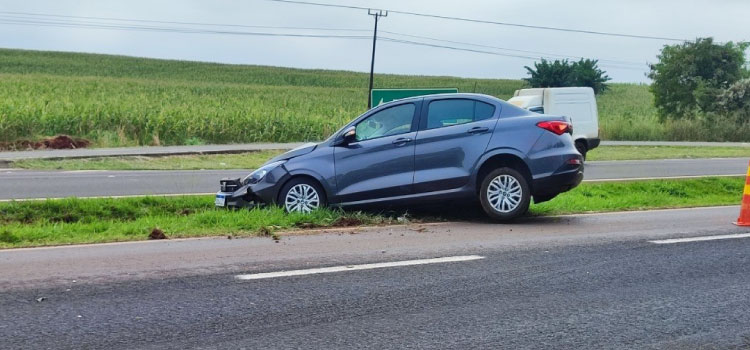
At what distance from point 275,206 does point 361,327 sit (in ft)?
17.5

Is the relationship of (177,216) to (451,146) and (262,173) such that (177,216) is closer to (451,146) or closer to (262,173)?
(262,173)

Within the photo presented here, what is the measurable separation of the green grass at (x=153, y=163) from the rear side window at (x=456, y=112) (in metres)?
→ 12.7

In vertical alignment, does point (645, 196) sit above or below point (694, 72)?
below

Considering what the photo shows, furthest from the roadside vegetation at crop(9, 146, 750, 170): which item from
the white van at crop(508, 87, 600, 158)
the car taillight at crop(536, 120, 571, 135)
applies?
Answer: the car taillight at crop(536, 120, 571, 135)

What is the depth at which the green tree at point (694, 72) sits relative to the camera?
4822cm

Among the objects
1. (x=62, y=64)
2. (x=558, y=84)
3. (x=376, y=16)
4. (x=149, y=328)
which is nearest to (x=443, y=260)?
(x=149, y=328)

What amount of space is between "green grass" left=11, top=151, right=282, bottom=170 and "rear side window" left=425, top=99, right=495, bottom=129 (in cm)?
1272

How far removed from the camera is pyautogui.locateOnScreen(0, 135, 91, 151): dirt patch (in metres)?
26.8

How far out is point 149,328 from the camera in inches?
223

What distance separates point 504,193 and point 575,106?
1463cm

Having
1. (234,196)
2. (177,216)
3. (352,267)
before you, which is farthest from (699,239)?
(177,216)

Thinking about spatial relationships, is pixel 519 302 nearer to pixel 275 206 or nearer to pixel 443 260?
pixel 443 260

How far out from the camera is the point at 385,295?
664cm

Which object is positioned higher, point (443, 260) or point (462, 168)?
point (462, 168)
